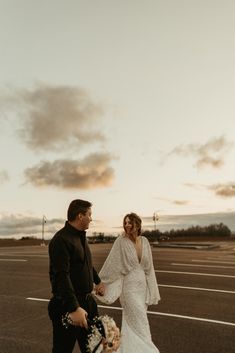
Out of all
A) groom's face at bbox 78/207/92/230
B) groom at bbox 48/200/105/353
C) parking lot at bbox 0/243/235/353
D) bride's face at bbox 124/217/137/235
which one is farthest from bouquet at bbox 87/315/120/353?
parking lot at bbox 0/243/235/353

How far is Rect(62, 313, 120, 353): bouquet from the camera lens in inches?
167

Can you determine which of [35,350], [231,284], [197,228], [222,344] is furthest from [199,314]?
[197,228]

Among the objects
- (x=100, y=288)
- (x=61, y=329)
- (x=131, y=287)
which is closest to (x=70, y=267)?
(x=61, y=329)

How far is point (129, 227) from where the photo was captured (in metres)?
6.67

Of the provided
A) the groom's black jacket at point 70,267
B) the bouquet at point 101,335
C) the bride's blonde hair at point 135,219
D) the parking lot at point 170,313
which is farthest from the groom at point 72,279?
the parking lot at point 170,313

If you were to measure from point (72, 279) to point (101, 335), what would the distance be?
2.04 feet

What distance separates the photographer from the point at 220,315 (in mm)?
9477

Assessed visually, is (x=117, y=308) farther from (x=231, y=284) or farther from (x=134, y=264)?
(x=231, y=284)

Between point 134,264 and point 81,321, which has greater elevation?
point 134,264

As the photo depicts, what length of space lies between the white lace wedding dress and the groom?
6.32 ft

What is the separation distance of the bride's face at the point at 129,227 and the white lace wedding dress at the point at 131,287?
143 millimetres

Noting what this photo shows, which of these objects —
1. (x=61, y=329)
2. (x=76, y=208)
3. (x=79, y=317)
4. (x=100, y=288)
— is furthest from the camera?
(x=100, y=288)

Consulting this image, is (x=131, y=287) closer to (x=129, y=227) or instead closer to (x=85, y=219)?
(x=129, y=227)

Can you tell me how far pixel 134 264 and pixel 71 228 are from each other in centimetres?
241
